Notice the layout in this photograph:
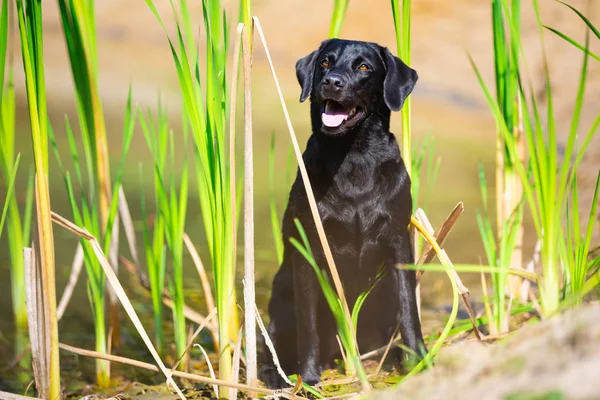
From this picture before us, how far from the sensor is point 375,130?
2.86 m

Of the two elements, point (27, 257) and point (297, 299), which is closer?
point (27, 257)

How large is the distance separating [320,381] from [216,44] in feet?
4.41

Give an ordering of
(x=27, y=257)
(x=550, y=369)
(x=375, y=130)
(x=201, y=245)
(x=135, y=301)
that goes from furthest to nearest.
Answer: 1. (x=201, y=245)
2. (x=135, y=301)
3. (x=375, y=130)
4. (x=27, y=257)
5. (x=550, y=369)

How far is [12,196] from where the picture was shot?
292 cm

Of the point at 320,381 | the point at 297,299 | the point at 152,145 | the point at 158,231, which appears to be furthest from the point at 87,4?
the point at 320,381

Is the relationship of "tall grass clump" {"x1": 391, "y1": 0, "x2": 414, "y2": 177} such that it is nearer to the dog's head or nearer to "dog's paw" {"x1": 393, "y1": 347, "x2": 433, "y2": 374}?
the dog's head

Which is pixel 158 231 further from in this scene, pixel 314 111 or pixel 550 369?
pixel 550 369

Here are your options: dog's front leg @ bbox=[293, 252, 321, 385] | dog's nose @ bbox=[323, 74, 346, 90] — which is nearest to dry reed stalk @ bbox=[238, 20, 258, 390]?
dog's nose @ bbox=[323, 74, 346, 90]

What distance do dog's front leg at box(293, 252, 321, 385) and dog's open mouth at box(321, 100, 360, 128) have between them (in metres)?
0.56

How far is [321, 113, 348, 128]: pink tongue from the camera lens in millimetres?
2721

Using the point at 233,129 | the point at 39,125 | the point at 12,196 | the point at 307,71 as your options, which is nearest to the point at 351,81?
the point at 307,71

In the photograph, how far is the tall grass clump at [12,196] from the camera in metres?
2.38

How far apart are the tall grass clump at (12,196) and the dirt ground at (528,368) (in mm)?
1514

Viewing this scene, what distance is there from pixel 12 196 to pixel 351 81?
1.45 metres
